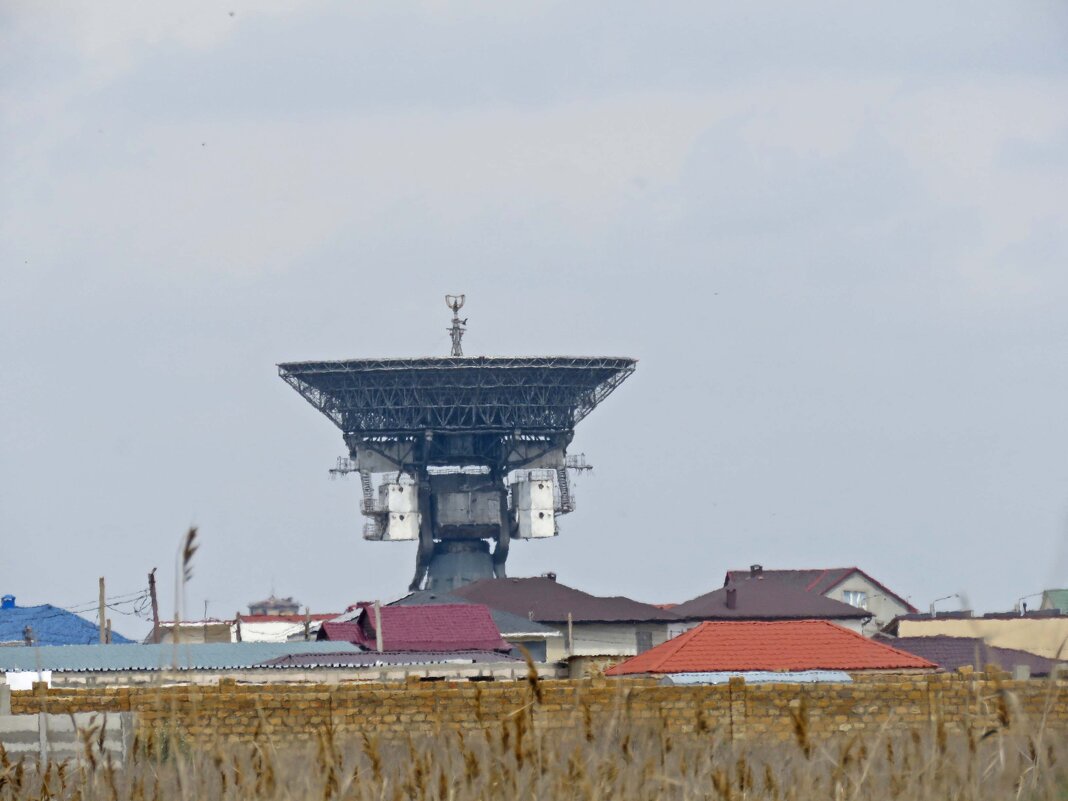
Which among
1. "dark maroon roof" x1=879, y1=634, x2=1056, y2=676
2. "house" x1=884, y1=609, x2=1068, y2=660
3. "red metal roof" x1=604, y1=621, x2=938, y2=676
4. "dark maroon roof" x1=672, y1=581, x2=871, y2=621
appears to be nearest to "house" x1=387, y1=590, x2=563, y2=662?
"dark maroon roof" x1=672, y1=581, x2=871, y2=621

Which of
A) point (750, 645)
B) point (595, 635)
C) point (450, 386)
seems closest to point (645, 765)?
point (750, 645)

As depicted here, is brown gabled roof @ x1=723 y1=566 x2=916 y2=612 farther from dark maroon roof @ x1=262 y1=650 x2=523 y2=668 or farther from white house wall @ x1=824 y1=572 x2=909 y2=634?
dark maroon roof @ x1=262 y1=650 x2=523 y2=668

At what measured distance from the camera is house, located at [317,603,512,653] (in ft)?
211

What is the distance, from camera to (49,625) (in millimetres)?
88812

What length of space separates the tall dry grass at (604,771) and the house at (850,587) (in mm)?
95522

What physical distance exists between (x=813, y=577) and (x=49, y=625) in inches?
1665

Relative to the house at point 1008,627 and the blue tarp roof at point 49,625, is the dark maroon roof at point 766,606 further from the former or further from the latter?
the blue tarp roof at point 49,625

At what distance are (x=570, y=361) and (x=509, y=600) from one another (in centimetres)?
1543

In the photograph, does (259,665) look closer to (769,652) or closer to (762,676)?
(769,652)

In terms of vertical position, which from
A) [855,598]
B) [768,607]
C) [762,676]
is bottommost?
[762,676]

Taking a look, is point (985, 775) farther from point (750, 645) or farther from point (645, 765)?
point (750, 645)

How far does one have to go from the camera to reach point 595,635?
89625mm

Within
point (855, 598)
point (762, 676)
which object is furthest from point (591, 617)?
point (762, 676)

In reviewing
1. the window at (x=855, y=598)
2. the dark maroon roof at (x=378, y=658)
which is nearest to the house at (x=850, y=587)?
the window at (x=855, y=598)
